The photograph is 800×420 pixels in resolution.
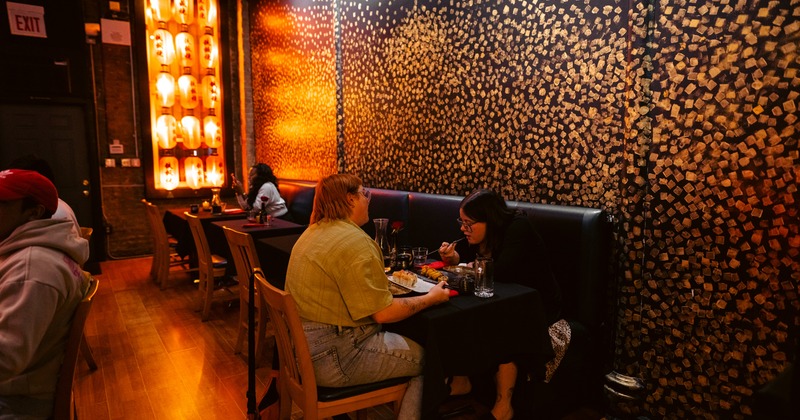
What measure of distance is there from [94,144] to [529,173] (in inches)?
240

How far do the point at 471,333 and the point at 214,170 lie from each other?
6614mm

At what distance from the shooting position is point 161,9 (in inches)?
269

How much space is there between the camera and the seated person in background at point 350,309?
1822mm

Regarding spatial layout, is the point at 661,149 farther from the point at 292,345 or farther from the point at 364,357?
the point at 292,345

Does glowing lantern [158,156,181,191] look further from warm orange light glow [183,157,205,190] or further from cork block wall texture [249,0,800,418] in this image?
cork block wall texture [249,0,800,418]

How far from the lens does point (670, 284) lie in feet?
8.05

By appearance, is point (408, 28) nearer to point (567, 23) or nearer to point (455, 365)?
point (567, 23)

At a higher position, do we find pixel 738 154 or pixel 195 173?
pixel 738 154

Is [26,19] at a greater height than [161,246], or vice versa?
[26,19]

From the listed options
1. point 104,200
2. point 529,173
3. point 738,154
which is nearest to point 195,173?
point 104,200

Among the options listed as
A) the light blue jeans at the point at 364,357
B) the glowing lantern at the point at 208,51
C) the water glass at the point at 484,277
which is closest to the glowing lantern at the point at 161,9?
the glowing lantern at the point at 208,51

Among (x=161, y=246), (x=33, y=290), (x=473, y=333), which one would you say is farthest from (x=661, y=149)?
(x=161, y=246)

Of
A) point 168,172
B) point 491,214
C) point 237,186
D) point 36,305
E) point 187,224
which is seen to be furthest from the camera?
point 168,172

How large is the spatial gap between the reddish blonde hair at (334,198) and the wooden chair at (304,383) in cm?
37
